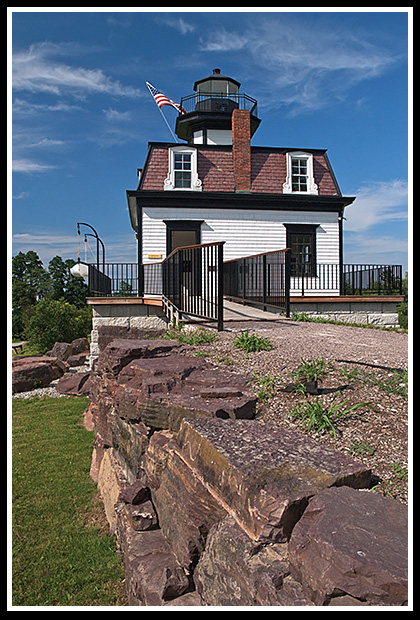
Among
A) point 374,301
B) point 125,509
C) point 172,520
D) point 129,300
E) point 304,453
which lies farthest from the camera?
point 374,301

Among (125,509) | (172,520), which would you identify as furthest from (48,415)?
(172,520)

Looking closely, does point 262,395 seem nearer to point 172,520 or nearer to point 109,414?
point 172,520

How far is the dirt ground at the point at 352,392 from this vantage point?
2.82m

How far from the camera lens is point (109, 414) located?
5840 millimetres

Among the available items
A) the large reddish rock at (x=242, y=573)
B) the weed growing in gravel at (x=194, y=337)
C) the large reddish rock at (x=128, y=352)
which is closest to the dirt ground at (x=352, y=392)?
the weed growing in gravel at (x=194, y=337)

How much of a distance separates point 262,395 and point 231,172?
48.4 feet

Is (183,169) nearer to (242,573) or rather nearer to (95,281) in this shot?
(95,281)

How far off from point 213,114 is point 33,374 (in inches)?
627

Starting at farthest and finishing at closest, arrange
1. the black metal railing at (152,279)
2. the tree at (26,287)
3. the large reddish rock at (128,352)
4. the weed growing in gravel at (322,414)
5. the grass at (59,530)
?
the tree at (26,287) → the black metal railing at (152,279) → the large reddish rock at (128,352) → the grass at (59,530) → the weed growing in gravel at (322,414)

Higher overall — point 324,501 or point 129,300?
point 129,300

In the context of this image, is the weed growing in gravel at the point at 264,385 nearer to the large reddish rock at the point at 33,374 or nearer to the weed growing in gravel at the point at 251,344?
the weed growing in gravel at the point at 251,344

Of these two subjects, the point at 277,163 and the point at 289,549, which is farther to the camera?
the point at 277,163

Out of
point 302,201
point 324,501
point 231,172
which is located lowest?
point 324,501

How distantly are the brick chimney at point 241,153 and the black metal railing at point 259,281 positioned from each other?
151 inches
